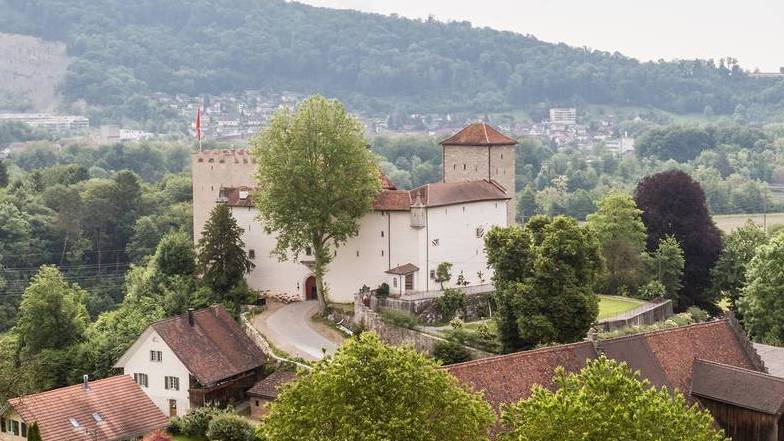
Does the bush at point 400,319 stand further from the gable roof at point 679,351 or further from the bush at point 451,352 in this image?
the gable roof at point 679,351

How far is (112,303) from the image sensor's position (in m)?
103

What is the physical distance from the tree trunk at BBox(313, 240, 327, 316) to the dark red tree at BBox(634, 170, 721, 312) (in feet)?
77.2

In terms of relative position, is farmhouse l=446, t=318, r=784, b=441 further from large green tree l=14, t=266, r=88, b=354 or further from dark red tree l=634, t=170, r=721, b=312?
dark red tree l=634, t=170, r=721, b=312

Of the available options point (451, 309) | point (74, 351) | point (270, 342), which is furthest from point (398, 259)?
point (74, 351)

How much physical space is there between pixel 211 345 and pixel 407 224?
1194cm

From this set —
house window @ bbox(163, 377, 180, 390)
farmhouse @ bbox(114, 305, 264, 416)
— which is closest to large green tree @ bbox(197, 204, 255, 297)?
farmhouse @ bbox(114, 305, 264, 416)

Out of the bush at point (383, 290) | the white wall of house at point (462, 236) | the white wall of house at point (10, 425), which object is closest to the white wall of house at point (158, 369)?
the white wall of house at point (10, 425)

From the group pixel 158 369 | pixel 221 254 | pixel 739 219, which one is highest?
pixel 221 254

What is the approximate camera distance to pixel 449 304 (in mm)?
57281

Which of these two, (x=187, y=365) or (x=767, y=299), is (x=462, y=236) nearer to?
(x=767, y=299)

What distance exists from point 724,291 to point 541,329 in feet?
91.2

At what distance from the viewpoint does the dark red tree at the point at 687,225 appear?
73.4 metres

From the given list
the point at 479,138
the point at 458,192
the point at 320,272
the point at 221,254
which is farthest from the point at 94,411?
the point at 479,138

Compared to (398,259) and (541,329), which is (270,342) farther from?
(541,329)
